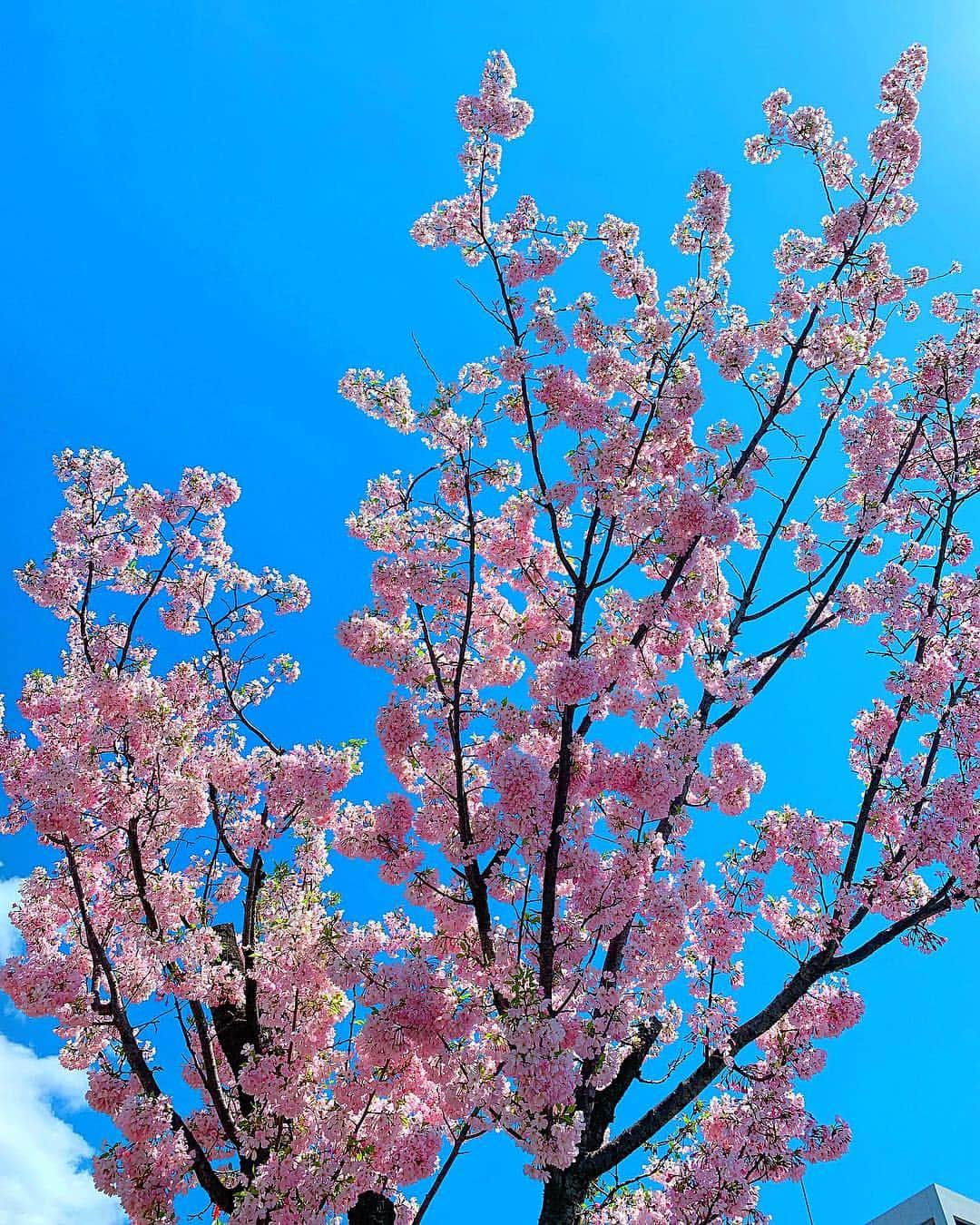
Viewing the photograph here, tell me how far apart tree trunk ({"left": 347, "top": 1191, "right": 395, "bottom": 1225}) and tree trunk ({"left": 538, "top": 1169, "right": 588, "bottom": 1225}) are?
67.6 inches

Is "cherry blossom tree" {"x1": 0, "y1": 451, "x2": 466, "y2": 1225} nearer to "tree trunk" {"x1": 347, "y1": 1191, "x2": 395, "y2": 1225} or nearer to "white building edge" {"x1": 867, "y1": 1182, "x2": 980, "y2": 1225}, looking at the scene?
"tree trunk" {"x1": 347, "y1": 1191, "x2": 395, "y2": 1225}

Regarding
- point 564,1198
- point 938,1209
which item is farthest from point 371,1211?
point 938,1209

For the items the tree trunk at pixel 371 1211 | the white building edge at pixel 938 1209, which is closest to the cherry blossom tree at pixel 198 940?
the tree trunk at pixel 371 1211

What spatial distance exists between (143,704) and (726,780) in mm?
5878

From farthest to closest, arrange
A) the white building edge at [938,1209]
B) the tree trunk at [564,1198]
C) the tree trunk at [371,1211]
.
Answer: the white building edge at [938,1209] → the tree trunk at [371,1211] → the tree trunk at [564,1198]

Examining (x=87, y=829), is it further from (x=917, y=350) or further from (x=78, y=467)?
(x=917, y=350)

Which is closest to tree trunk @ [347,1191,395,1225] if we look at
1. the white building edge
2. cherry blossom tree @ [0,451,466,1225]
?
cherry blossom tree @ [0,451,466,1225]

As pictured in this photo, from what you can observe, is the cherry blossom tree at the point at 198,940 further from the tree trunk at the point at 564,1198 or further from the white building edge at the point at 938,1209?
the white building edge at the point at 938,1209

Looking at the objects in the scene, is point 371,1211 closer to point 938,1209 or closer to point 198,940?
point 198,940

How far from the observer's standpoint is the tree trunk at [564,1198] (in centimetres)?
708

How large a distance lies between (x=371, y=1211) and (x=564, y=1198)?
2.05m

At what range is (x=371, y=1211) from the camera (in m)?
8.03

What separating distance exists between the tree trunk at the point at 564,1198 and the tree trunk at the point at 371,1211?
1716 mm

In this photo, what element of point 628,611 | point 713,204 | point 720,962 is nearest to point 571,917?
point 720,962
